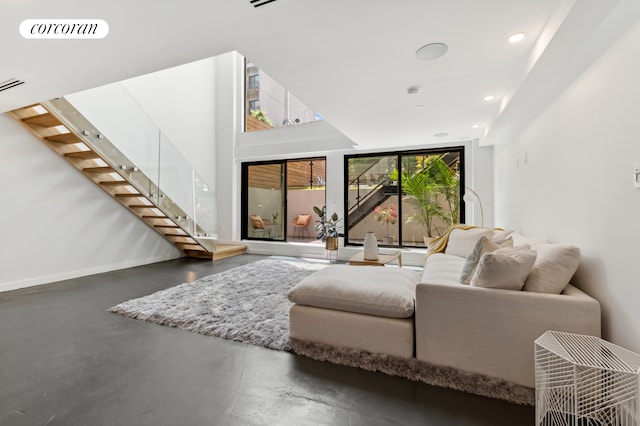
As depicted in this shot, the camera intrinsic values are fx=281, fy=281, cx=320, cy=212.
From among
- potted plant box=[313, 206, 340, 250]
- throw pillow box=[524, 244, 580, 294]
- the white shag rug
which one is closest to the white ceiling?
throw pillow box=[524, 244, 580, 294]

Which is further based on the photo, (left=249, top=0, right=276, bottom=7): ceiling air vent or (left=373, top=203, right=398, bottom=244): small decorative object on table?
(left=373, top=203, right=398, bottom=244): small decorative object on table

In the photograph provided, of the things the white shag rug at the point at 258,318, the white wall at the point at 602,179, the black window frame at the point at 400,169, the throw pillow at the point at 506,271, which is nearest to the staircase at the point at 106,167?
the white shag rug at the point at 258,318

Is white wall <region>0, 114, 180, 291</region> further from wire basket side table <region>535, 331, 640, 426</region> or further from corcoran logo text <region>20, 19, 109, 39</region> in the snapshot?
wire basket side table <region>535, 331, 640, 426</region>

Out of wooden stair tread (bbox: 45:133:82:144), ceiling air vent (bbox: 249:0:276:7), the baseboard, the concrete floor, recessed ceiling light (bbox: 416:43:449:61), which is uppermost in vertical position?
Result: recessed ceiling light (bbox: 416:43:449:61)

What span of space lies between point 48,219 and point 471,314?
5233mm

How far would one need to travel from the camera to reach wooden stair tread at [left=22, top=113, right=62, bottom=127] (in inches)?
138

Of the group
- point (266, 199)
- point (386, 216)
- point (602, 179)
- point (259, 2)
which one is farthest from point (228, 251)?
point (602, 179)

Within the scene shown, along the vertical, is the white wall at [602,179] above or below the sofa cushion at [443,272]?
above

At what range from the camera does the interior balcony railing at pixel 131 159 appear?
3641mm

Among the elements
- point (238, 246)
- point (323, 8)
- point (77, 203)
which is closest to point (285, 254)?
point (238, 246)

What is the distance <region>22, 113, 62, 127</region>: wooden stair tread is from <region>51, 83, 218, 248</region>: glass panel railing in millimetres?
490

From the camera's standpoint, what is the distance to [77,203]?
4.28m

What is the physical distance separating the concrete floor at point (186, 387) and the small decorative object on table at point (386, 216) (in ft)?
14.7

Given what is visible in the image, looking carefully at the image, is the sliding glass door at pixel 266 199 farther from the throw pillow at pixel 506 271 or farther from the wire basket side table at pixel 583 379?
the wire basket side table at pixel 583 379
